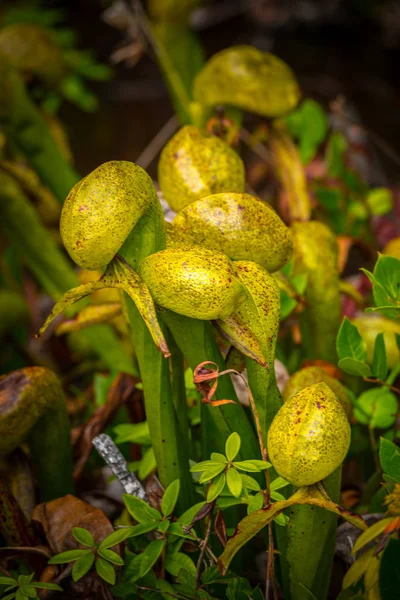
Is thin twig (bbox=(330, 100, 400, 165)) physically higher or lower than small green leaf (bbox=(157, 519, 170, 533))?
lower

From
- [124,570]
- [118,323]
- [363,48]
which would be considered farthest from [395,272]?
[363,48]

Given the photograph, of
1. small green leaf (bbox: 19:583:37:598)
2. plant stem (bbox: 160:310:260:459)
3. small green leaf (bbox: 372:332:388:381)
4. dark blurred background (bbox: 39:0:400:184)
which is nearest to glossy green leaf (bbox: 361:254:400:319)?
small green leaf (bbox: 372:332:388:381)

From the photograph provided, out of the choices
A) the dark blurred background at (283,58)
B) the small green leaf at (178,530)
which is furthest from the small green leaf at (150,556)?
the dark blurred background at (283,58)

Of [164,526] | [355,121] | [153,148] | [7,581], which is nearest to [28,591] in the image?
[7,581]

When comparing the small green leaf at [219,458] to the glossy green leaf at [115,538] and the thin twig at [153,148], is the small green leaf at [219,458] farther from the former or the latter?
the thin twig at [153,148]

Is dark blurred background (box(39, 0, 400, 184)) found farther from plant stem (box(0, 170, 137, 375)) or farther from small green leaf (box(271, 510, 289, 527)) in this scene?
small green leaf (box(271, 510, 289, 527))

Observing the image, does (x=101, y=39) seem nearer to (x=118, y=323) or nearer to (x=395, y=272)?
(x=118, y=323)
